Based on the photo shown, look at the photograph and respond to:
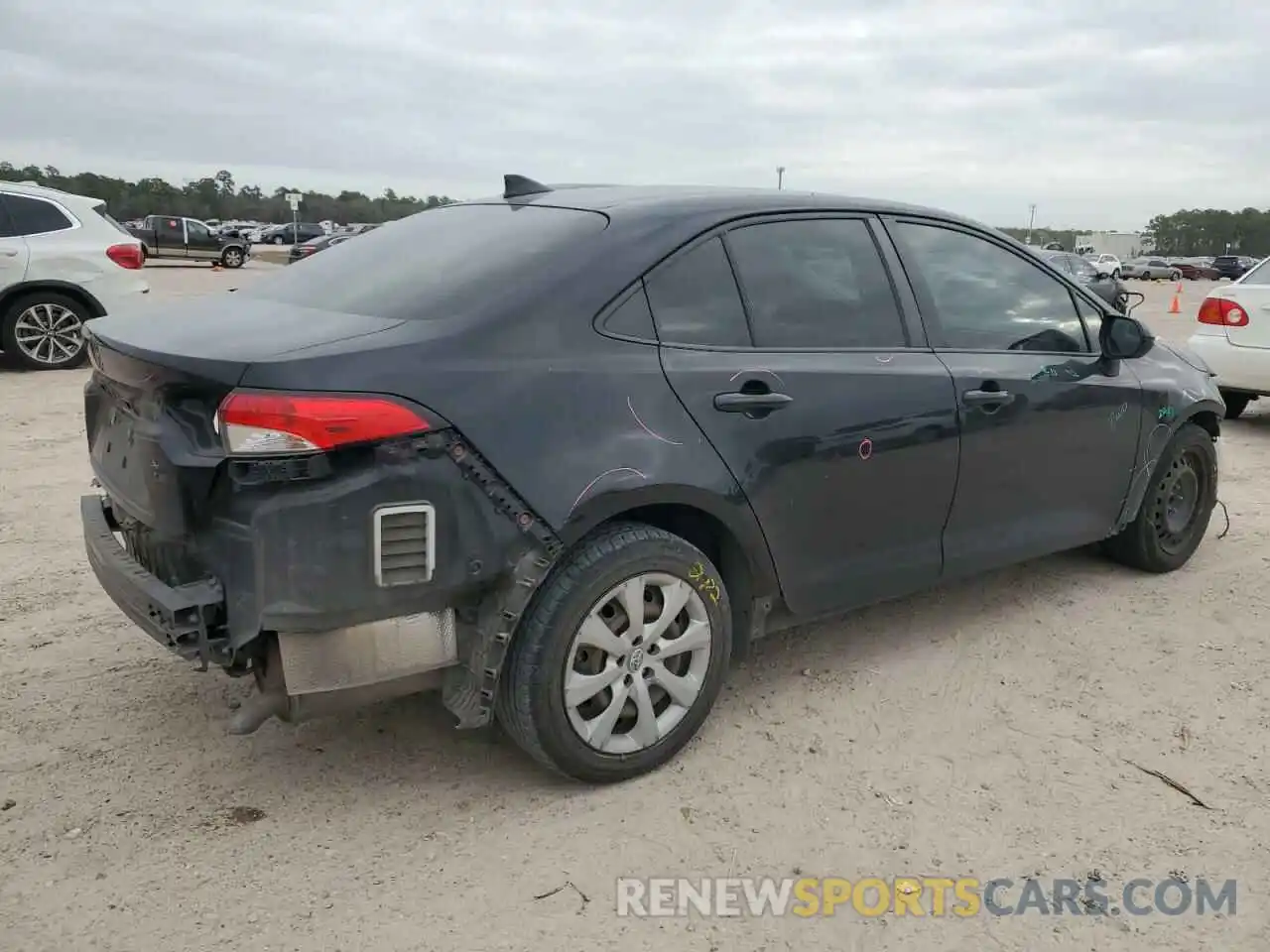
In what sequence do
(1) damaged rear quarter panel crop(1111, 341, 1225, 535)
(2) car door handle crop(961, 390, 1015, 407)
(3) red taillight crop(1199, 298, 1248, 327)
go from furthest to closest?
(3) red taillight crop(1199, 298, 1248, 327) < (1) damaged rear quarter panel crop(1111, 341, 1225, 535) < (2) car door handle crop(961, 390, 1015, 407)

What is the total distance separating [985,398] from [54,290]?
865 centimetres

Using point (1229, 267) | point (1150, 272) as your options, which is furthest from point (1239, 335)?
point (1229, 267)

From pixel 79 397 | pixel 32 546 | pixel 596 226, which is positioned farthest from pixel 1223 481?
pixel 79 397

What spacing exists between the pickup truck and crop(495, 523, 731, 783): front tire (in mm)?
32747

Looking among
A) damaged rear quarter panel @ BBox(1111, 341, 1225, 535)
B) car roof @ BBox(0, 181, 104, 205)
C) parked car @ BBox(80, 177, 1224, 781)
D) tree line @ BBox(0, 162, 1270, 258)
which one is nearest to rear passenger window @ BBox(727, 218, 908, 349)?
parked car @ BBox(80, 177, 1224, 781)

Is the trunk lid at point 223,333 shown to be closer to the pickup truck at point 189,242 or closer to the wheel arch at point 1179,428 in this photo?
the wheel arch at point 1179,428

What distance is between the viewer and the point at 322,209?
89.9 m

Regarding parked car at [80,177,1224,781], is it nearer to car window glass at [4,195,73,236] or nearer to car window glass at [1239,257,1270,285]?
car window glass at [1239,257,1270,285]

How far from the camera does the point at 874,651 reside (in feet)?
12.7

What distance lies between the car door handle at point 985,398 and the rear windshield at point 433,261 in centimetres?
143

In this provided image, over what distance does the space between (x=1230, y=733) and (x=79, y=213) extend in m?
9.96

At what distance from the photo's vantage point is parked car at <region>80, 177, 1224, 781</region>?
2.43 metres

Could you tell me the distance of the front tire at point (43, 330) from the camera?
9172 millimetres

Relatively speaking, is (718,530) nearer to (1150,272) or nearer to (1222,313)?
(1222,313)
